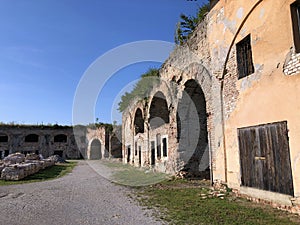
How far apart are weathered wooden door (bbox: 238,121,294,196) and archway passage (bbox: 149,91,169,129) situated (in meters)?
9.00

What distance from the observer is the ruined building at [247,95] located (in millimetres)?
4871

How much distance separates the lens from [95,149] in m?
35.2

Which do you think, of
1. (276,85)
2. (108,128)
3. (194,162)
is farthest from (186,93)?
(108,128)

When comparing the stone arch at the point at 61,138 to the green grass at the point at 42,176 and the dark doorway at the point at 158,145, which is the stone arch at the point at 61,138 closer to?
the green grass at the point at 42,176

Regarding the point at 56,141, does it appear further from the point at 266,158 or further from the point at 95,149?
the point at 266,158

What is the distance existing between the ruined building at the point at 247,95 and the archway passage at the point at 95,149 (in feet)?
84.3

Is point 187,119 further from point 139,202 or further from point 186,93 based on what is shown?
point 139,202

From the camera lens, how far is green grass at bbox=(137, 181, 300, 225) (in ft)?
14.1

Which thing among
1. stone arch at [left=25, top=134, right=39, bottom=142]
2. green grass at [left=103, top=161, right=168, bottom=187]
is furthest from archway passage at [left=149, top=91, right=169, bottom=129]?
stone arch at [left=25, top=134, right=39, bottom=142]

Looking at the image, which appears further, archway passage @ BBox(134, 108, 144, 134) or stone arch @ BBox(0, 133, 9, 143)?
stone arch @ BBox(0, 133, 9, 143)

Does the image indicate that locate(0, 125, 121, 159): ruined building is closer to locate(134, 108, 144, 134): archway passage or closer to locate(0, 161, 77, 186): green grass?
locate(134, 108, 144, 134): archway passage

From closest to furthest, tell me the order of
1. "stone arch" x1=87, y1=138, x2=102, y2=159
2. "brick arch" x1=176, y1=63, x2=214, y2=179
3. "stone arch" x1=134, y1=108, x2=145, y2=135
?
"brick arch" x1=176, y1=63, x2=214, y2=179
"stone arch" x1=134, y1=108, x2=145, y2=135
"stone arch" x1=87, y1=138, x2=102, y2=159

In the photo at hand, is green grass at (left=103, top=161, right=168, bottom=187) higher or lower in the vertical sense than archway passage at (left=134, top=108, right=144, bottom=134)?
lower

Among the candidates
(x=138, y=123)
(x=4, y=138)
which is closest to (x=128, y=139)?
(x=138, y=123)
